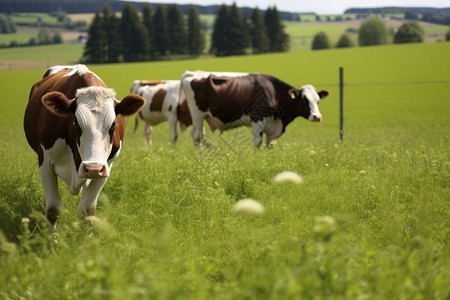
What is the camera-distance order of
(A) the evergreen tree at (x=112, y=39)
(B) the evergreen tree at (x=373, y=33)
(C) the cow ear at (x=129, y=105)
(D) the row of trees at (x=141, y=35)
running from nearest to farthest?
(C) the cow ear at (x=129, y=105) < (D) the row of trees at (x=141, y=35) < (A) the evergreen tree at (x=112, y=39) < (B) the evergreen tree at (x=373, y=33)

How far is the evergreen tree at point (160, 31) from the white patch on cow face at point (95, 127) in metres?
57.9

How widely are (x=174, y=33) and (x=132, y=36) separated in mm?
7002

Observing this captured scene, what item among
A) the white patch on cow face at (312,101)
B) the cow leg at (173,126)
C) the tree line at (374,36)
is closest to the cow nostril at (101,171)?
the white patch on cow face at (312,101)

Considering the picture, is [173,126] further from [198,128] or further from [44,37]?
[44,37]

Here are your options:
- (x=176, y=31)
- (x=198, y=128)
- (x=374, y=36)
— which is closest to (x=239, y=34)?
(x=176, y=31)

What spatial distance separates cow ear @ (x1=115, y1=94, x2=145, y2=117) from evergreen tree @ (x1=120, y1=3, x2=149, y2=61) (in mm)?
53581

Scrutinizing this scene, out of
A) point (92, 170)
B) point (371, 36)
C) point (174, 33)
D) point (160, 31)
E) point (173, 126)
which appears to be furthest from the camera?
point (371, 36)

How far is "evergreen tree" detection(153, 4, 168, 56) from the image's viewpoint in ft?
202

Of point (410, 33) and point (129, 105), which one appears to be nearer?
point (129, 105)

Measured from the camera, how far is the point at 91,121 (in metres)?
4.54

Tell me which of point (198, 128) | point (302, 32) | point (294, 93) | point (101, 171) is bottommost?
point (302, 32)

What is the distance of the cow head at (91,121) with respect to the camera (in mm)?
4344

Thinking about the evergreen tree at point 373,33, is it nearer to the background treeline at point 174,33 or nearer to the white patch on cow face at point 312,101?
the background treeline at point 174,33

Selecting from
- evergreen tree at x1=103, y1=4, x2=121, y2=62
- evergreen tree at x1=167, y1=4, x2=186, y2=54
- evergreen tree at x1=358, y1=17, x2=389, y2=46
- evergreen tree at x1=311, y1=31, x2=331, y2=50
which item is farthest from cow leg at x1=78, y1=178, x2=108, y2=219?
evergreen tree at x1=358, y1=17, x2=389, y2=46
